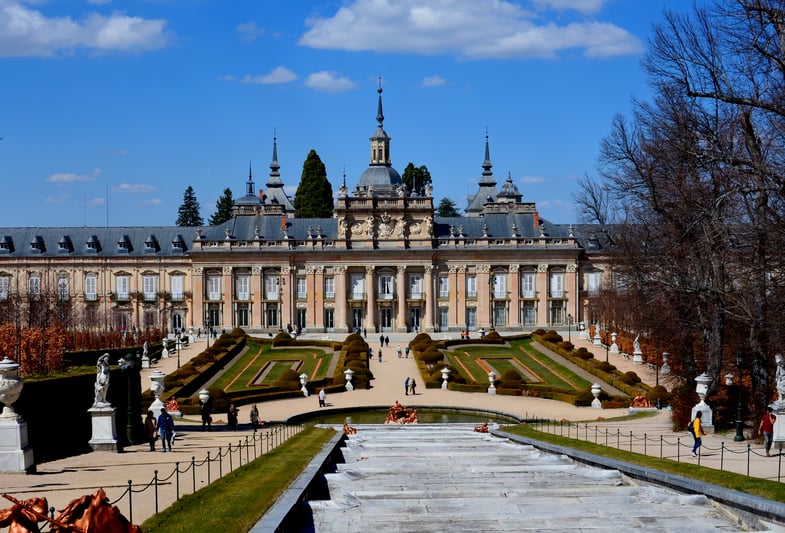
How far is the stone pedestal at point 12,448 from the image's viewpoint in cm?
2130

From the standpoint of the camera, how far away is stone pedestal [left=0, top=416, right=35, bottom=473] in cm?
2130

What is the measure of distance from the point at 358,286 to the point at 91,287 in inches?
993

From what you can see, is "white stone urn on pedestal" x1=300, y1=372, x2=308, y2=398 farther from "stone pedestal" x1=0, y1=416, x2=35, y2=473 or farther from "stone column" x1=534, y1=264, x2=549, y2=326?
"stone column" x1=534, y1=264, x2=549, y2=326

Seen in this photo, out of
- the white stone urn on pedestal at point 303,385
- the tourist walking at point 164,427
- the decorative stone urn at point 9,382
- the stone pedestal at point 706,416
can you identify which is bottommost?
the white stone urn on pedestal at point 303,385

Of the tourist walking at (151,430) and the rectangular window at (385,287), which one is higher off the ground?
the rectangular window at (385,287)

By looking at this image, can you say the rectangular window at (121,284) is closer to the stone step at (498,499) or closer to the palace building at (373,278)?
the palace building at (373,278)

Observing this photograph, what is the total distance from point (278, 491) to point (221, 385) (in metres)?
36.6

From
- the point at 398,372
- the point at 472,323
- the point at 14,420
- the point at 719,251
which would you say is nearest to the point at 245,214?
the point at 472,323

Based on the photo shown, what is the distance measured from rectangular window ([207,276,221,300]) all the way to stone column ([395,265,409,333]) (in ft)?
52.9

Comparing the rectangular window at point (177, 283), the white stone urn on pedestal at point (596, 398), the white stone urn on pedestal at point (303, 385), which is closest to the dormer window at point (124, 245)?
the rectangular window at point (177, 283)

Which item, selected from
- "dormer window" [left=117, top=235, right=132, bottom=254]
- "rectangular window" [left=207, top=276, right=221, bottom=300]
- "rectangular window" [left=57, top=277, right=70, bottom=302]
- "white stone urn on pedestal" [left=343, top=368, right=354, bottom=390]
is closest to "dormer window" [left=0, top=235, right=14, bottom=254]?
"rectangular window" [left=57, top=277, right=70, bottom=302]

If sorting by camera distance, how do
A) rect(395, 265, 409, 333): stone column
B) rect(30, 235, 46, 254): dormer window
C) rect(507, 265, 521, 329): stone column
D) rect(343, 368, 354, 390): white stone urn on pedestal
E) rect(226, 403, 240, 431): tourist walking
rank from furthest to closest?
rect(30, 235, 46, 254): dormer window < rect(507, 265, 521, 329): stone column < rect(395, 265, 409, 333): stone column < rect(343, 368, 354, 390): white stone urn on pedestal < rect(226, 403, 240, 431): tourist walking

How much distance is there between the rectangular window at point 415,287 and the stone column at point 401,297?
89cm

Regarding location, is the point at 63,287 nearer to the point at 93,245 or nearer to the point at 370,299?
the point at 93,245
